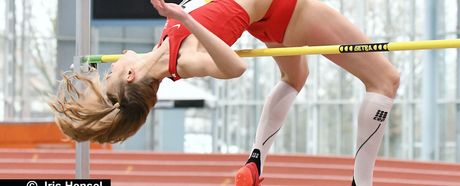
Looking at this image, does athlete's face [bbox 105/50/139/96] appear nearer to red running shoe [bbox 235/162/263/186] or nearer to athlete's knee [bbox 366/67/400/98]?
red running shoe [bbox 235/162/263/186]

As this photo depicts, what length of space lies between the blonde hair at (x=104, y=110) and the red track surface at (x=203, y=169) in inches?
61.8

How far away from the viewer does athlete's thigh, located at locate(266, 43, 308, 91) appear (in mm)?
3312

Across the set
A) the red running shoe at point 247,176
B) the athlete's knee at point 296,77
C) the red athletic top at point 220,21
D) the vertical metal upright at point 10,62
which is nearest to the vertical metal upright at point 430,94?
the vertical metal upright at point 10,62

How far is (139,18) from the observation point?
7523mm

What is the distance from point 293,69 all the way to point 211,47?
2.27 feet

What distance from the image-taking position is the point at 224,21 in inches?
117

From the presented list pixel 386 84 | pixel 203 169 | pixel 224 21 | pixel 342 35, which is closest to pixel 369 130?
pixel 386 84

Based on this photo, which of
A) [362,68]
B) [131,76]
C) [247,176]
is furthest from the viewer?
[247,176]

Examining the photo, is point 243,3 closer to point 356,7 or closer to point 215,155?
point 215,155

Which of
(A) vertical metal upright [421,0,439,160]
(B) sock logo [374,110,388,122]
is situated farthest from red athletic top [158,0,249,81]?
(A) vertical metal upright [421,0,439,160]

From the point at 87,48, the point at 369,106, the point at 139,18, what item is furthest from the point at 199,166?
the point at 139,18

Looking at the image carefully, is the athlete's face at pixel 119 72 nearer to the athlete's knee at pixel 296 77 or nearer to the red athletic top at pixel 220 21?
the red athletic top at pixel 220 21

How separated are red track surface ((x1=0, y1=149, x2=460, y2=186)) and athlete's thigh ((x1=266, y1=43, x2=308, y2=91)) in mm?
1234

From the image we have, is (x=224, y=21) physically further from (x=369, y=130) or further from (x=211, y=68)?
(x=369, y=130)
